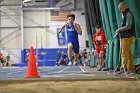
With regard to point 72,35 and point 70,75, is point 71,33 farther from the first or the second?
point 70,75

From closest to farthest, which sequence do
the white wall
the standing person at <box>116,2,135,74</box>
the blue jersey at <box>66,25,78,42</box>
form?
the standing person at <box>116,2,135,74</box> → the blue jersey at <box>66,25,78,42</box> → the white wall

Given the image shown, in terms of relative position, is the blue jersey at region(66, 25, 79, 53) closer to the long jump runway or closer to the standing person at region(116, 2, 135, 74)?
the long jump runway

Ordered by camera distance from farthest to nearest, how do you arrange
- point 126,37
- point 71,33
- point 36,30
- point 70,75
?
point 36,30 < point 71,33 < point 70,75 < point 126,37

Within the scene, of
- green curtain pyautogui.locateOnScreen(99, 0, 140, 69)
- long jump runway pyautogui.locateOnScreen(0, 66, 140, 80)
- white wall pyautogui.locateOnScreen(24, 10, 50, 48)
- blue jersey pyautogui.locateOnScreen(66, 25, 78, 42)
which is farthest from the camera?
white wall pyautogui.locateOnScreen(24, 10, 50, 48)

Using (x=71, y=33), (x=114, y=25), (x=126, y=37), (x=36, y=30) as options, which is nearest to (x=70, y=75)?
(x=126, y=37)

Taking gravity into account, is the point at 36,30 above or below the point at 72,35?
above

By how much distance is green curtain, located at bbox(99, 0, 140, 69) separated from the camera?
30.5ft

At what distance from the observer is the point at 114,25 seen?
11.2 meters

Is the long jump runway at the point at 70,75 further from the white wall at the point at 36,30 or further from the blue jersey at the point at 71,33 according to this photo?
the white wall at the point at 36,30

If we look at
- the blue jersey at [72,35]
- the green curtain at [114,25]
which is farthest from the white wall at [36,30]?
the blue jersey at [72,35]

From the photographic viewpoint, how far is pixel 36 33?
109 ft

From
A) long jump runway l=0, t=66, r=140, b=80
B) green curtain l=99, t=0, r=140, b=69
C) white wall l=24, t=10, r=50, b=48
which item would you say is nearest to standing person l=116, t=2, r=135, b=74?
long jump runway l=0, t=66, r=140, b=80

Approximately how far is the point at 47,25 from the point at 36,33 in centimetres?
129

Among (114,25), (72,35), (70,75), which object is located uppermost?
(114,25)
